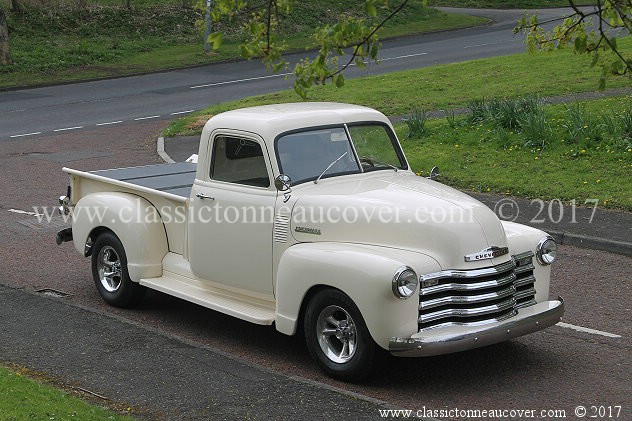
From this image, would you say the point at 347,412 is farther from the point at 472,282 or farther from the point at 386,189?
the point at 386,189

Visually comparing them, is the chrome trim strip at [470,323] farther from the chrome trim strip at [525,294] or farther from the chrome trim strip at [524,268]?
the chrome trim strip at [524,268]

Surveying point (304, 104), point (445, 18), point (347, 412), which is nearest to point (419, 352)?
point (347, 412)

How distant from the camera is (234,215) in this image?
8.93 meters

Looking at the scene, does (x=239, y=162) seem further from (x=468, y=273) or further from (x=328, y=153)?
(x=468, y=273)

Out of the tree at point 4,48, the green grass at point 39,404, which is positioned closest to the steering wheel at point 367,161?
the green grass at point 39,404

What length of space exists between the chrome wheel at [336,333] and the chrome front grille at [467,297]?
1.90 feet

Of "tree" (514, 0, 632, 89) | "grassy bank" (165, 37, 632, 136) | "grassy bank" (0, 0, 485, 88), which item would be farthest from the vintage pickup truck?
"grassy bank" (0, 0, 485, 88)

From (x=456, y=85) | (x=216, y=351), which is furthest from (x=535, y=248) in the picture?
(x=456, y=85)

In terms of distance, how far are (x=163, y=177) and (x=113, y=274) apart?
1.13 m

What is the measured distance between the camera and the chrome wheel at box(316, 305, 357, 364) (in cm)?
785

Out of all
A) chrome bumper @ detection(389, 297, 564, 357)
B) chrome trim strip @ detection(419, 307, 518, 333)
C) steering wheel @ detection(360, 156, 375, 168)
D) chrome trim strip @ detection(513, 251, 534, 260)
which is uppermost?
steering wheel @ detection(360, 156, 375, 168)

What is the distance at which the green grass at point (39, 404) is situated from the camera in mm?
6789

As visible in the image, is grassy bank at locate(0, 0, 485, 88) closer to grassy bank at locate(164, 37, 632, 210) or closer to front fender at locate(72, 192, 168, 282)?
grassy bank at locate(164, 37, 632, 210)

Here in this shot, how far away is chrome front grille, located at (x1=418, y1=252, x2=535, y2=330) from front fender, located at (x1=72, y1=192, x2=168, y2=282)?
10.3 ft
